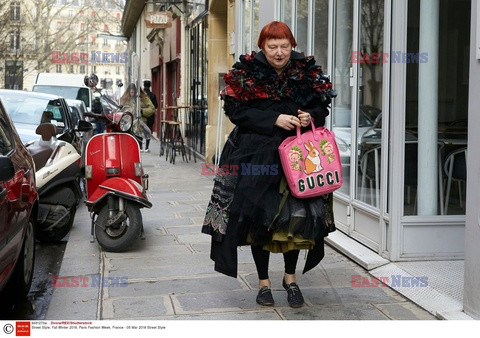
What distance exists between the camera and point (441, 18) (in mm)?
6512

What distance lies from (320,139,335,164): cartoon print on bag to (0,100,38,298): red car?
6.00 feet

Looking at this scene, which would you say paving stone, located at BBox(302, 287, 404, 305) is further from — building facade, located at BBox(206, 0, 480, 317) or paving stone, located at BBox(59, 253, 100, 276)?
paving stone, located at BBox(59, 253, 100, 276)

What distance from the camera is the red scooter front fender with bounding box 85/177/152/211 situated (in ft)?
23.5

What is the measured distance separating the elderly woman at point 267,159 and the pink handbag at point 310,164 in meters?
0.10

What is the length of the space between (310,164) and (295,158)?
10cm

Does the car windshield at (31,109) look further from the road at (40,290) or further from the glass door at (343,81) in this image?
the glass door at (343,81)

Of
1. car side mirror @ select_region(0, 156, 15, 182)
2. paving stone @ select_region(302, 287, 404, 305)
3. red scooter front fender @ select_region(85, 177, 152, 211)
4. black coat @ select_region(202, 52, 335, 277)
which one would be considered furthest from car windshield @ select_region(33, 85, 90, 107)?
car side mirror @ select_region(0, 156, 15, 182)

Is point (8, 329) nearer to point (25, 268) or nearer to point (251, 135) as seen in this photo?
point (25, 268)

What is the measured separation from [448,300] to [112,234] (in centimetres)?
321

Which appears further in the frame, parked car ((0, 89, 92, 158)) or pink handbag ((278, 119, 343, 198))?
parked car ((0, 89, 92, 158))

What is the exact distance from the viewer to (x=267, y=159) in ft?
16.3

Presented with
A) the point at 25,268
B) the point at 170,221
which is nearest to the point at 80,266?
the point at 25,268
